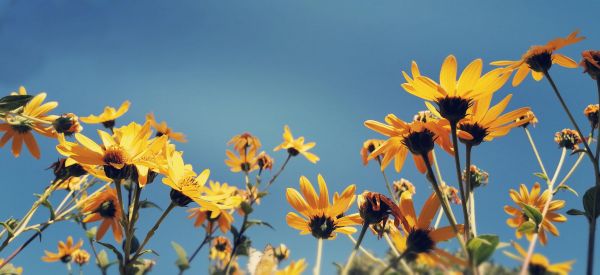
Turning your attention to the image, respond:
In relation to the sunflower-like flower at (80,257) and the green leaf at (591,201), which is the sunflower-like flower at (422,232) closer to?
the green leaf at (591,201)

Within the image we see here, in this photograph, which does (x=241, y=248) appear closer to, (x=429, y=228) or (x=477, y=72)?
(x=429, y=228)

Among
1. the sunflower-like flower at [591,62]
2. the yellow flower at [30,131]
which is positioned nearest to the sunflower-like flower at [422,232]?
the sunflower-like flower at [591,62]

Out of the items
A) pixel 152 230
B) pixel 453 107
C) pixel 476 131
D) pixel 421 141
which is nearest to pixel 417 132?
pixel 421 141

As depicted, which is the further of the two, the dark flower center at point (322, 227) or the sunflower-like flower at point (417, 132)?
the dark flower center at point (322, 227)

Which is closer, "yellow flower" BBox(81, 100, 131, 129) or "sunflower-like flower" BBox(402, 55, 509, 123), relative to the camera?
"sunflower-like flower" BBox(402, 55, 509, 123)

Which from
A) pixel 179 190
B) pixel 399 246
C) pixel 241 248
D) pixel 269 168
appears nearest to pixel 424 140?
pixel 399 246

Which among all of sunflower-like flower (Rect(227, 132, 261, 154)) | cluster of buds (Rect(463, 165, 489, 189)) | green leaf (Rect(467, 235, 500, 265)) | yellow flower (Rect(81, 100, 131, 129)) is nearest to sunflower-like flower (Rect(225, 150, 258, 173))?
sunflower-like flower (Rect(227, 132, 261, 154))

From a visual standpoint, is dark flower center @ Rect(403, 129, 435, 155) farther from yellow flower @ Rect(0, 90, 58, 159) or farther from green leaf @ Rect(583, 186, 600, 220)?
yellow flower @ Rect(0, 90, 58, 159)
